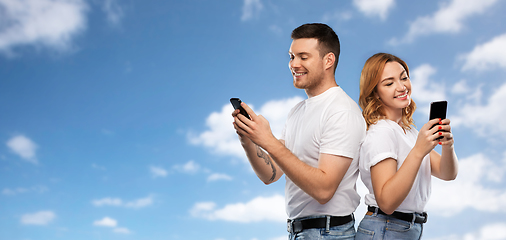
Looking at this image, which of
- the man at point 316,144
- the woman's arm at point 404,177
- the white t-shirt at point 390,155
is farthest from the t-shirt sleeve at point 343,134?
the woman's arm at point 404,177

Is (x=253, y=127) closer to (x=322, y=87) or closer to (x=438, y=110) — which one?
(x=322, y=87)

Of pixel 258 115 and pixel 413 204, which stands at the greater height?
pixel 258 115

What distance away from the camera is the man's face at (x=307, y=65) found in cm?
443

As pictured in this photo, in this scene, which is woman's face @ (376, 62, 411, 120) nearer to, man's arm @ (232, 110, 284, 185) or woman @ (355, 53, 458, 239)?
woman @ (355, 53, 458, 239)

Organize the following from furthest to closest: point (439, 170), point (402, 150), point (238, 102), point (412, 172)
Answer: point (439, 170), point (402, 150), point (238, 102), point (412, 172)

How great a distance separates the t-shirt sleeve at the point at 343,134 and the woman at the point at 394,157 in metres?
0.21

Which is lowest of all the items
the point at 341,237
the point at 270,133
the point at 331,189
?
the point at 341,237

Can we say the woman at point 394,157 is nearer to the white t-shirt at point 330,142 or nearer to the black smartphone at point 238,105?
the white t-shirt at point 330,142

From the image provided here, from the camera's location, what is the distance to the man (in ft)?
12.4

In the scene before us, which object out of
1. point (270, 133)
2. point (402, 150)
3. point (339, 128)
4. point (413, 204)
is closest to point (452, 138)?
point (402, 150)

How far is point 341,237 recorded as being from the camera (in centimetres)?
398

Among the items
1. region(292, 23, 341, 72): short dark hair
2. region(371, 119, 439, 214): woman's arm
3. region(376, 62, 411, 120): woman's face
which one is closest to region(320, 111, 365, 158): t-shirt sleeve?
region(371, 119, 439, 214): woman's arm

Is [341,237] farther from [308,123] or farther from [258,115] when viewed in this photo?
[258,115]

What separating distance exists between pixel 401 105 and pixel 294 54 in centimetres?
138
